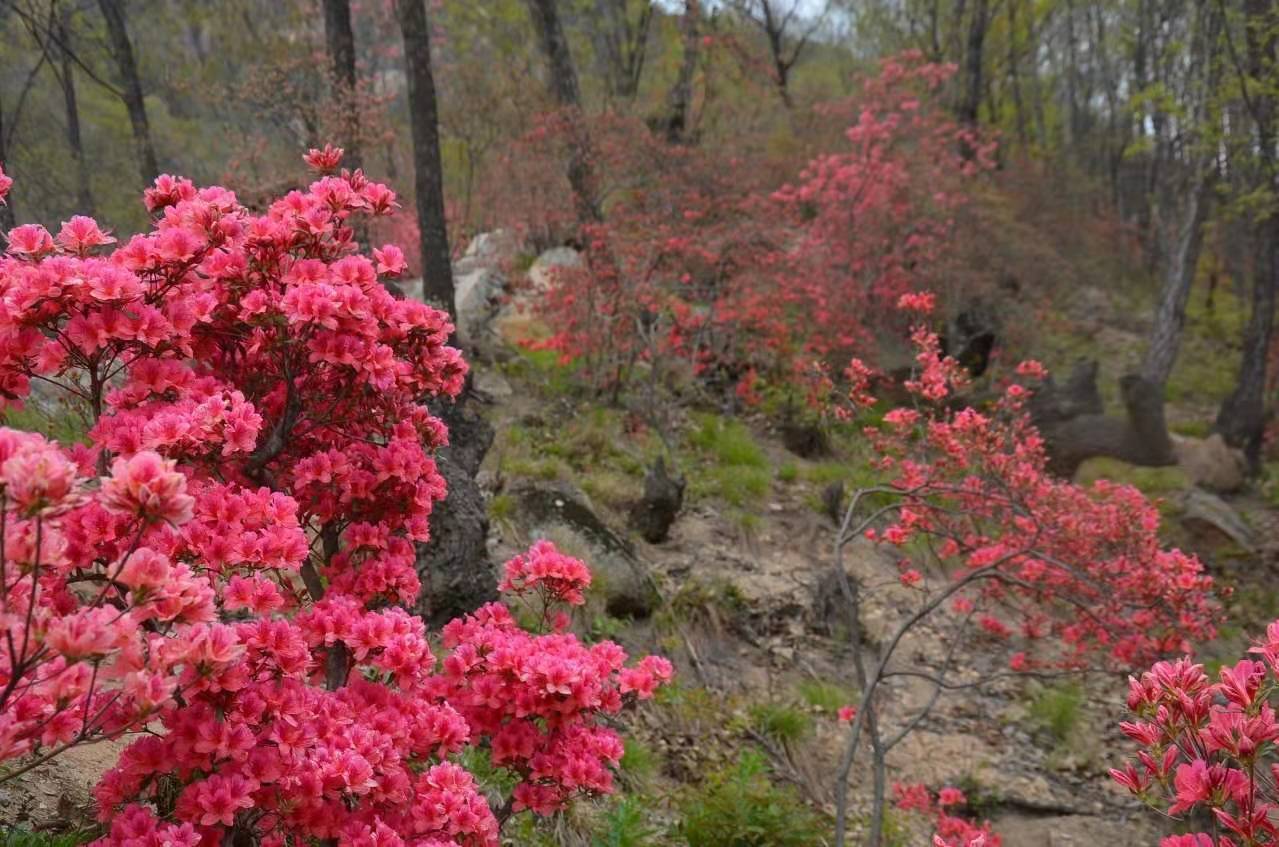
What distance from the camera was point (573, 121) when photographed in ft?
33.8

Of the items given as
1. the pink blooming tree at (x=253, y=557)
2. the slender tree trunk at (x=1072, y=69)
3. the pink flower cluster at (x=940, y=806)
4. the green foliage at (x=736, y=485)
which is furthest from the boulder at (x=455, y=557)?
the slender tree trunk at (x=1072, y=69)

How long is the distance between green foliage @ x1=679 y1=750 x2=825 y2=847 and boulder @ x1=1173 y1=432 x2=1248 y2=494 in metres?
8.72

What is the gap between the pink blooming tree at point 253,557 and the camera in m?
1.32

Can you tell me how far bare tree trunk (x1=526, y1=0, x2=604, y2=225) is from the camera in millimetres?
10312

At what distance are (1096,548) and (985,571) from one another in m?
2.01

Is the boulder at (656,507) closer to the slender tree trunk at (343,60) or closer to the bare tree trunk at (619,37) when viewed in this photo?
the slender tree trunk at (343,60)

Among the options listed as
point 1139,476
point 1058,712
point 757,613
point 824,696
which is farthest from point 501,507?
point 1139,476

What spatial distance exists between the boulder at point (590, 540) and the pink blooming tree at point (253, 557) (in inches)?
127

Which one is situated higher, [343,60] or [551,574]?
[343,60]

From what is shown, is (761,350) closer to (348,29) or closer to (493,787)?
(348,29)

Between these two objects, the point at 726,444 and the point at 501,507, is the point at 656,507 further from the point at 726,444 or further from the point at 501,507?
the point at 726,444

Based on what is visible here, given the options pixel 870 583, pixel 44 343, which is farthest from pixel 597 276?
pixel 44 343

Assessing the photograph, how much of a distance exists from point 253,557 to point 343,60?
7.48 metres

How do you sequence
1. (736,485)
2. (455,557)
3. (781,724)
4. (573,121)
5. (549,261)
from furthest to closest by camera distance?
1. (549,261)
2. (573,121)
3. (736,485)
4. (781,724)
5. (455,557)
